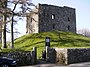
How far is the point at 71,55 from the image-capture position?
86.3 feet

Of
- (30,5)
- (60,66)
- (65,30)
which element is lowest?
(60,66)

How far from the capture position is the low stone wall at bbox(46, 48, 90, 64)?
85.5 feet

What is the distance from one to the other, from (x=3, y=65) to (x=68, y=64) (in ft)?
30.8

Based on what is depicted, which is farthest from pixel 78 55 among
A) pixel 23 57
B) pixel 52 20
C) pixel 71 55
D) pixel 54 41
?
pixel 52 20

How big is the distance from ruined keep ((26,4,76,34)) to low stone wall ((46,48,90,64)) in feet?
90.5

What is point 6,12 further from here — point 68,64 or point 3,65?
point 3,65

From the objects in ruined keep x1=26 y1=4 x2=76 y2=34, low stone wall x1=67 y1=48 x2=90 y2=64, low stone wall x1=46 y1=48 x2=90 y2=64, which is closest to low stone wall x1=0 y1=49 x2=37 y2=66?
low stone wall x1=46 y1=48 x2=90 y2=64

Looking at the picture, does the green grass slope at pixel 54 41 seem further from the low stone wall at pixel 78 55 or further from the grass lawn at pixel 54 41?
the low stone wall at pixel 78 55

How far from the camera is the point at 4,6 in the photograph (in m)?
35.9

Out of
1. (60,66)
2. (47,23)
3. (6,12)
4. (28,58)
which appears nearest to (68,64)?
(60,66)

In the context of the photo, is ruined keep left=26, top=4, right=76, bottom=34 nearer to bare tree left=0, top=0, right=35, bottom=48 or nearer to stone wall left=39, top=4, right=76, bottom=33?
stone wall left=39, top=4, right=76, bottom=33

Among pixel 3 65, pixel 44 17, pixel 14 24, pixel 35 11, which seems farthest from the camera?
pixel 44 17

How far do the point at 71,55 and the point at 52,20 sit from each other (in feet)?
104

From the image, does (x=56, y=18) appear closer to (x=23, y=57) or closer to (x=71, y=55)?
(x=71, y=55)
